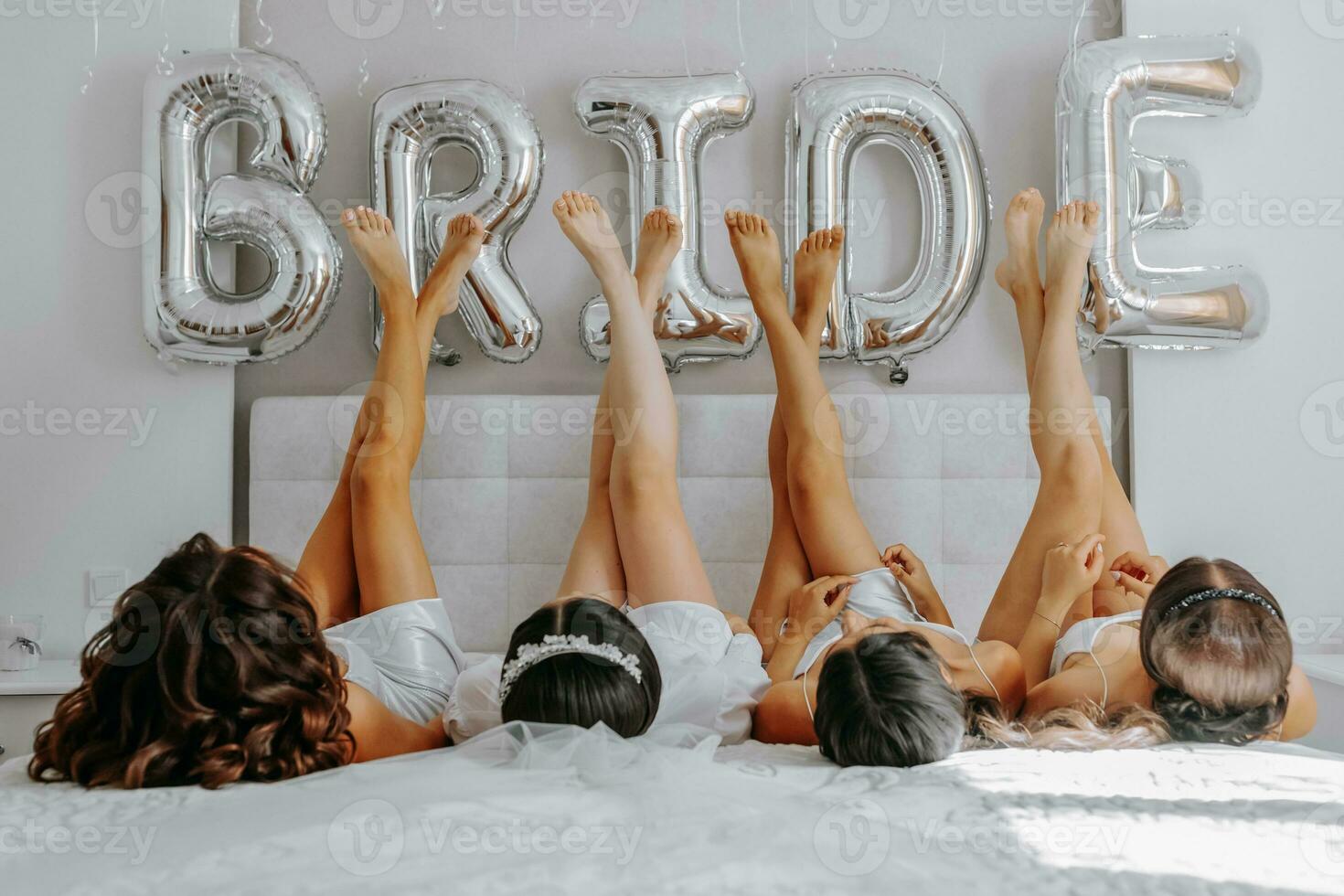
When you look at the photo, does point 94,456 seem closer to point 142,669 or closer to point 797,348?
point 142,669

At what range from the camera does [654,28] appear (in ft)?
8.64

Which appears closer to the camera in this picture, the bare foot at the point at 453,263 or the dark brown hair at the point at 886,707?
the dark brown hair at the point at 886,707

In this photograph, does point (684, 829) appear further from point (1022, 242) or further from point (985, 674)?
point (1022, 242)

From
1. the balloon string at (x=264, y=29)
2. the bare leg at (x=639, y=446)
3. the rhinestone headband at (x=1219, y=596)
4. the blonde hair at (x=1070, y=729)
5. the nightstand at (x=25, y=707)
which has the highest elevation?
the balloon string at (x=264, y=29)

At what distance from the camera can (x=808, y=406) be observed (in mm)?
2162

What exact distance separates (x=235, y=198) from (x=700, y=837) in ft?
6.22

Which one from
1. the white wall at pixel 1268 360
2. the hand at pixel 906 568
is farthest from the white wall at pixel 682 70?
the hand at pixel 906 568

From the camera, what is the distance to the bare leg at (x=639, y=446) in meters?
1.92

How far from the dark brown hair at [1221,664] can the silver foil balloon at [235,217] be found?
183 centimetres

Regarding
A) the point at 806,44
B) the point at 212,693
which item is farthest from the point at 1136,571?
the point at 212,693

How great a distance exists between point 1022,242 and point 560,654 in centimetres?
148

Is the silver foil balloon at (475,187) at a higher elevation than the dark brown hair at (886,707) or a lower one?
higher

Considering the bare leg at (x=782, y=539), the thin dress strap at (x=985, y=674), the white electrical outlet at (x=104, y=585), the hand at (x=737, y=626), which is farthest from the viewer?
the white electrical outlet at (x=104, y=585)

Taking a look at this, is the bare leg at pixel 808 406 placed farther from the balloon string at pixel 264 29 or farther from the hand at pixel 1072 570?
the balloon string at pixel 264 29
